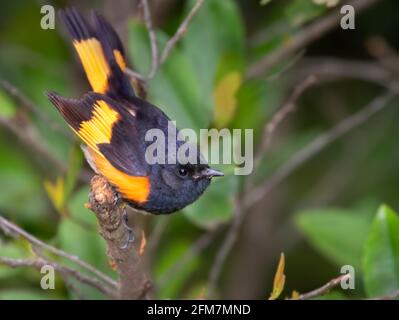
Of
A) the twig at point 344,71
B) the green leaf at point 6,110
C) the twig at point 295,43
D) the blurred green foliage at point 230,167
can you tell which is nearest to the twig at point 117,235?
the blurred green foliage at point 230,167

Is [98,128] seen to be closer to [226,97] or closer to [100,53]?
[100,53]

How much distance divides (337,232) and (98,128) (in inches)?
50.8

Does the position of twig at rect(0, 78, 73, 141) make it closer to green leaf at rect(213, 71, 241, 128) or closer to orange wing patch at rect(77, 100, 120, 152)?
orange wing patch at rect(77, 100, 120, 152)

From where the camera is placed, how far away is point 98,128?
2766 millimetres

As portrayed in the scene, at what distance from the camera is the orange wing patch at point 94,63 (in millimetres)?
2996

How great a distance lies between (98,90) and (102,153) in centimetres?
33

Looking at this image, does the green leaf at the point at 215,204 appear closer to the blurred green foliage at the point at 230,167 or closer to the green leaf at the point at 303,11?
the blurred green foliage at the point at 230,167

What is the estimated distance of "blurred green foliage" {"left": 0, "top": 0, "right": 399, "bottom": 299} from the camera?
3418 mm

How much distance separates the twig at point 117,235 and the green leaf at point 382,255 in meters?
0.77

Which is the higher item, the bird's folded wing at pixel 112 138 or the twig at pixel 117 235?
the bird's folded wing at pixel 112 138

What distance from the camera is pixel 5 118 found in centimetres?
361

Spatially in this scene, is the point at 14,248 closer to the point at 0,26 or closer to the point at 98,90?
the point at 98,90

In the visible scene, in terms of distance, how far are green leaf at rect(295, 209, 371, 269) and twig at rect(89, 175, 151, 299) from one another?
101 cm

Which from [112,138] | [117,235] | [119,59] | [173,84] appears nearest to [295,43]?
[173,84]
